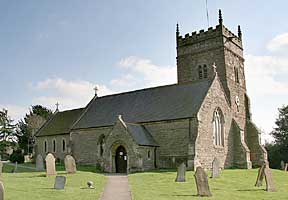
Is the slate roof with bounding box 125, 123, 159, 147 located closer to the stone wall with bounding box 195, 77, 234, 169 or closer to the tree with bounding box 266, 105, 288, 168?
the stone wall with bounding box 195, 77, 234, 169

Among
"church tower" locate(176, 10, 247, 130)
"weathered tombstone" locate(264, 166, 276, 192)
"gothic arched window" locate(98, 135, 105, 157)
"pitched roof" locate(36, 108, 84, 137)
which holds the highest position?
"church tower" locate(176, 10, 247, 130)

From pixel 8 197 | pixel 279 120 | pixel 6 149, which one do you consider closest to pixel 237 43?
pixel 279 120

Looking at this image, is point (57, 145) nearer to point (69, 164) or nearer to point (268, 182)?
point (69, 164)

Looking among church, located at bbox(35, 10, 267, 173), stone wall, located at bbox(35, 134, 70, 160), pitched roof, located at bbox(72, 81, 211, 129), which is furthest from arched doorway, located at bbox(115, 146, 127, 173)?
stone wall, located at bbox(35, 134, 70, 160)

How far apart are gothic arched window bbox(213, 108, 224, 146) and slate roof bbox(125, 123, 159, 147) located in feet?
19.9

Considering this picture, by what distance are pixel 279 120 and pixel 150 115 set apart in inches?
1281

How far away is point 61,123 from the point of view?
49.3 metres

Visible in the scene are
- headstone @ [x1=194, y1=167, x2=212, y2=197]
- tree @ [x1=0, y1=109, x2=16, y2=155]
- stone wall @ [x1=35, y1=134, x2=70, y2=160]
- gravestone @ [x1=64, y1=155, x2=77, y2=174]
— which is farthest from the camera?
tree @ [x1=0, y1=109, x2=16, y2=155]

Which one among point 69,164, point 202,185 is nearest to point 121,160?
point 69,164

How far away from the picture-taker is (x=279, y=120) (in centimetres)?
6159

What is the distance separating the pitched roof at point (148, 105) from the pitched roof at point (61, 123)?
3659 mm

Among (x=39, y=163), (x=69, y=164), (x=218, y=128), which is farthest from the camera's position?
(x=218, y=128)

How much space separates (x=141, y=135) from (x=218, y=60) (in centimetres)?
1317

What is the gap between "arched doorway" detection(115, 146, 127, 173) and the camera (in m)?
35.0
